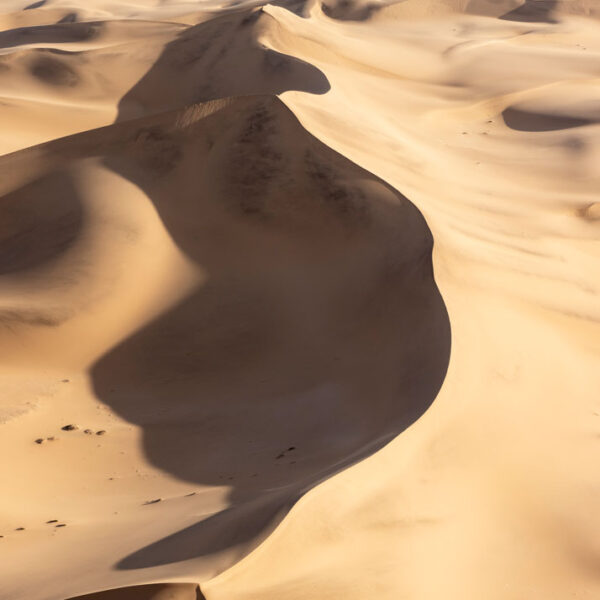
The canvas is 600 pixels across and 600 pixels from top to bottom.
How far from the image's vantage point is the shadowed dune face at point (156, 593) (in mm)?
2662

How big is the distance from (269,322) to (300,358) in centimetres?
42

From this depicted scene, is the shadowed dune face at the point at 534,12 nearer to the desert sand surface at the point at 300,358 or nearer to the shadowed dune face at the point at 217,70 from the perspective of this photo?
the shadowed dune face at the point at 217,70

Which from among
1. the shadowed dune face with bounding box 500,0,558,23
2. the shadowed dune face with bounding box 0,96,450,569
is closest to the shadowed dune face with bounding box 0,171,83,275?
the shadowed dune face with bounding box 0,96,450,569

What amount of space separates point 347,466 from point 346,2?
14.3m

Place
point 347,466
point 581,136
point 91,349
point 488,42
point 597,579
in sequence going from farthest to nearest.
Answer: point 488,42
point 581,136
point 91,349
point 347,466
point 597,579

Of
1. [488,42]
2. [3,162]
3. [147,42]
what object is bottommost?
[488,42]

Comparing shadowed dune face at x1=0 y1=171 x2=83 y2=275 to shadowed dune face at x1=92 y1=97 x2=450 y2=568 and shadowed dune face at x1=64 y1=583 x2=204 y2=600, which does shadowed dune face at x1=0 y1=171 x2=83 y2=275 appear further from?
shadowed dune face at x1=64 y1=583 x2=204 y2=600

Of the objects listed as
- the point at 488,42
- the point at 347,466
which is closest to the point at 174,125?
the point at 347,466

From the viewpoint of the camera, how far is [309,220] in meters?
6.21

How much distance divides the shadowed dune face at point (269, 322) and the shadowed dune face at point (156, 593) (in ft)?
1.11

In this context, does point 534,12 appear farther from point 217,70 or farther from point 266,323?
point 266,323

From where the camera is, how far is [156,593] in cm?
269

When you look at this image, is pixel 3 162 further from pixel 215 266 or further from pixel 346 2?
pixel 346 2

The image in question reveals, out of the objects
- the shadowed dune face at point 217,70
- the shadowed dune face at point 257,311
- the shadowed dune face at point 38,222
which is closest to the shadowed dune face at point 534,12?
the shadowed dune face at point 217,70
